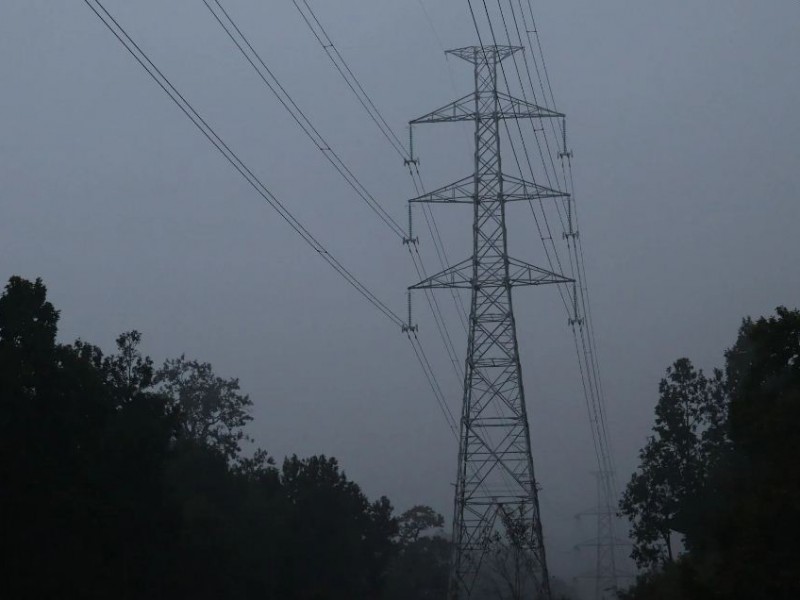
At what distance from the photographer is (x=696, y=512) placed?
55.3m

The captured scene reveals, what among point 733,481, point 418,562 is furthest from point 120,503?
point 418,562

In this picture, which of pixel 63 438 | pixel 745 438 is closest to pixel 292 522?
pixel 63 438

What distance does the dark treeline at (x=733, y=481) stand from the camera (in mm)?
25062

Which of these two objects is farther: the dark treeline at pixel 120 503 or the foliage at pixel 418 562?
the foliage at pixel 418 562

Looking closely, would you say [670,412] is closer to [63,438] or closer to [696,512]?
[696,512]

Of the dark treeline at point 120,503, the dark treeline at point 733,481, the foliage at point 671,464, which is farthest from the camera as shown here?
the foliage at point 671,464

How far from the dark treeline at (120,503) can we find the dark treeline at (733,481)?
53.6 feet

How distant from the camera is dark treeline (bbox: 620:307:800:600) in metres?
25.1

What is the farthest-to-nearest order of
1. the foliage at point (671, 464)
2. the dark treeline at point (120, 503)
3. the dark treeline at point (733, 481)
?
the foliage at point (671, 464), the dark treeline at point (120, 503), the dark treeline at point (733, 481)

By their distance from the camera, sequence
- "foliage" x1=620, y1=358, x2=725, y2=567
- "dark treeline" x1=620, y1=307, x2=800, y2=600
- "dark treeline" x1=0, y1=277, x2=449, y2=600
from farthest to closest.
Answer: "foliage" x1=620, y1=358, x2=725, y2=567, "dark treeline" x1=0, y1=277, x2=449, y2=600, "dark treeline" x1=620, y1=307, x2=800, y2=600

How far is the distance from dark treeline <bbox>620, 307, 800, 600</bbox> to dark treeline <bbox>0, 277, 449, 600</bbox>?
53.6ft

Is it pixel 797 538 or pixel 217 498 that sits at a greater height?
pixel 217 498

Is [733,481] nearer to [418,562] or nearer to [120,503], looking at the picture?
[120,503]

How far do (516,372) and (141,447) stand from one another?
13.5 m
